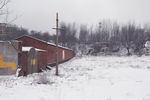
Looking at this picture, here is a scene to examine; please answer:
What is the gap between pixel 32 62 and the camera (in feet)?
53.1

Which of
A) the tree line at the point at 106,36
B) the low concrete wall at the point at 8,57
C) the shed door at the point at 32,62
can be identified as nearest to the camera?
the low concrete wall at the point at 8,57

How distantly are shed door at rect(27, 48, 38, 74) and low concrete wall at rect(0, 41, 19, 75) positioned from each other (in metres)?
1.79

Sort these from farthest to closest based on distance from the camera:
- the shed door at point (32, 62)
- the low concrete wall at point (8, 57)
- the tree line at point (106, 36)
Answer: the tree line at point (106, 36) < the shed door at point (32, 62) < the low concrete wall at point (8, 57)

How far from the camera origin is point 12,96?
742cm

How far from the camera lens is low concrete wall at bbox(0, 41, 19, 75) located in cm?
1284

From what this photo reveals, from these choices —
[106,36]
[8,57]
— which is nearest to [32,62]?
[8,57]

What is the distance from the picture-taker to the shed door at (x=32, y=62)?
15453mm

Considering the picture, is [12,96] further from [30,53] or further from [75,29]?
[75,29]

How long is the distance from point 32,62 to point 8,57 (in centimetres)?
327

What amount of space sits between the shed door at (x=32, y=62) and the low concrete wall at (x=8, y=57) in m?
1.79

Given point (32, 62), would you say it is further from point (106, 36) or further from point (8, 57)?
point (106, 36)

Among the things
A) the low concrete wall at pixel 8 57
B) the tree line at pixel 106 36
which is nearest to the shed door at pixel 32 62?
the low concrete wall at pixel 8 57

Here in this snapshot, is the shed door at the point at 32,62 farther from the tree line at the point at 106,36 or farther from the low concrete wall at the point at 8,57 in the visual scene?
the tree line at the point at 106,36

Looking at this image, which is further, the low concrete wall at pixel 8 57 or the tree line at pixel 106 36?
the tree line at pixel 106 36
